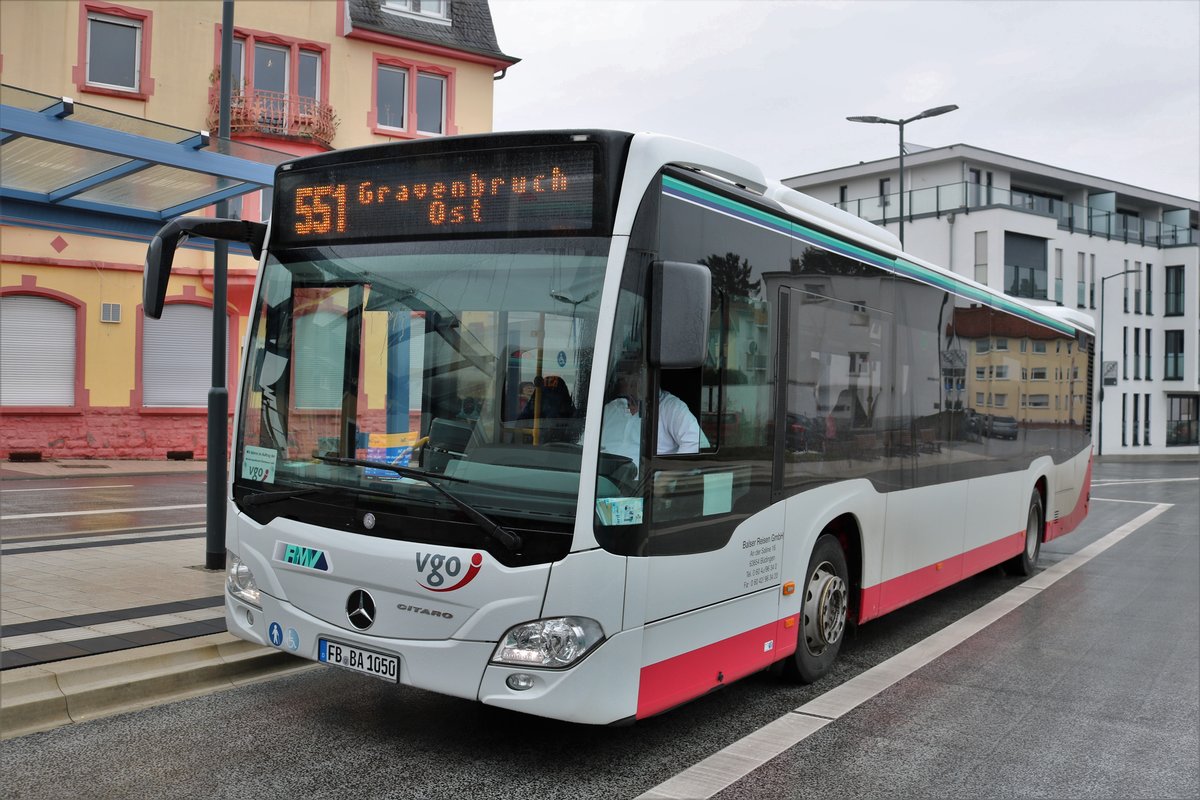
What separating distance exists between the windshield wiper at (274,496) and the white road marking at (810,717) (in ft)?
6.77

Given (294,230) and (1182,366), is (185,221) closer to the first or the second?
(294,230)

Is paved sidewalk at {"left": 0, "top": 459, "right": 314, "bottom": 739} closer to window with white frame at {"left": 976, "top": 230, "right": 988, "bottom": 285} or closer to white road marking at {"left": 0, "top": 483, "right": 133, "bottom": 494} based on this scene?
white road marking at {"left": 0, "top": 483, "right": 133, "bottom": 494}

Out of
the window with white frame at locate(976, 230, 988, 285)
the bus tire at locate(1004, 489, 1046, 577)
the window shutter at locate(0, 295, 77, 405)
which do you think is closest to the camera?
the bus tire at locate(1004, 489, 1046, 577)

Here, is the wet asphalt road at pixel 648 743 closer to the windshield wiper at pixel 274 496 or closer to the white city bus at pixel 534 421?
the white city bus at pixel 534 421

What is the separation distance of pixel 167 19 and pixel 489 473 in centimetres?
2361

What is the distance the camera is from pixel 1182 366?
58469 mm

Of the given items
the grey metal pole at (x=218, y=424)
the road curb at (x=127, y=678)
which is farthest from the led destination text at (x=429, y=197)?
the grey metal pole at (x=218, y=424)

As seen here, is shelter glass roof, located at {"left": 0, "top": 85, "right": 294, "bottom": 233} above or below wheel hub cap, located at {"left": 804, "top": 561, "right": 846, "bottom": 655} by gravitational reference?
above

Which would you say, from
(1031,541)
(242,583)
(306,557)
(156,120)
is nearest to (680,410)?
(306,557)

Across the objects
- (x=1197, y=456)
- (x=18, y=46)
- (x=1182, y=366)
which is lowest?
(x=1197, y=456)

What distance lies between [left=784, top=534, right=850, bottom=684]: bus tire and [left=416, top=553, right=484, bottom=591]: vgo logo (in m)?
2.43

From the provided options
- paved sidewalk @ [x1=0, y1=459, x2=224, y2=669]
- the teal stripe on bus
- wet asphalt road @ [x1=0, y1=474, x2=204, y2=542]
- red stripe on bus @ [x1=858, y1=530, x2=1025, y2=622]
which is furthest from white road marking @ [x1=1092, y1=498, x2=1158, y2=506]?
paved sidewalk @ [x1=0, y1=459, x2=224, y2=669]

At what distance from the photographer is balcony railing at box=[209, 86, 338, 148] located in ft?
82.5

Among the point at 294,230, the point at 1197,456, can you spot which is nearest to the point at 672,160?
the point at 294,230
